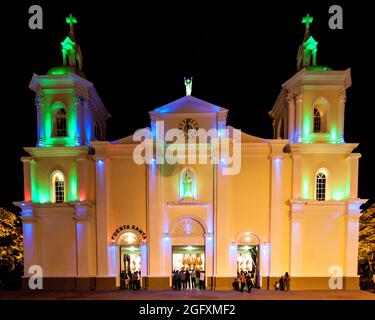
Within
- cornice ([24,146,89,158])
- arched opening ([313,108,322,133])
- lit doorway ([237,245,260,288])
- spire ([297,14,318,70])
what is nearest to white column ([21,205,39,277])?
cornice ([24,146,89,158])

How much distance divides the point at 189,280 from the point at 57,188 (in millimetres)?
11603

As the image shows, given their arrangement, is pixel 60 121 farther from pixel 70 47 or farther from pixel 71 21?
pixel 71 21

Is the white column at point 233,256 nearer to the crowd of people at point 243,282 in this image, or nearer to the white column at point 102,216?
the crowd of people at point 243,282

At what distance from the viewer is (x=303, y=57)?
2314 centimetres

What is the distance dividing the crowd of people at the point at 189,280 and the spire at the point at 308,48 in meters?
17.4

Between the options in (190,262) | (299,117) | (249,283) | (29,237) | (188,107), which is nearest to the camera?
(249,283)

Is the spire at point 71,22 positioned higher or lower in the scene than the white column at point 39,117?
higher

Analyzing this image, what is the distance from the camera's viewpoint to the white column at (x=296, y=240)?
68.0 ft

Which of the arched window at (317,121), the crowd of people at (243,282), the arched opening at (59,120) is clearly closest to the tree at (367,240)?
the arched window at (317,121)

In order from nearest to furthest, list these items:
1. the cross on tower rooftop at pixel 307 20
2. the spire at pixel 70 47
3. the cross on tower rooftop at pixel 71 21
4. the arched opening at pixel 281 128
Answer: the cross on tower rooftop at pixel 307 20
the spire at pixel 70 47
the cross on tower rooftop at pixel 71 21
the arched opening at pixel 281 128

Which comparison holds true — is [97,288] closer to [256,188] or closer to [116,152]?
[116,152]

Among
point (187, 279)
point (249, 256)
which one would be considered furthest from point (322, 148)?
point (187, 279)

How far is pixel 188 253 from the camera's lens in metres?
22.0

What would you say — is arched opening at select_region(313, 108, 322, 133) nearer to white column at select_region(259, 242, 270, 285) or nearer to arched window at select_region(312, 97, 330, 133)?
arched window at select_region(312, 97, 330, 133)
